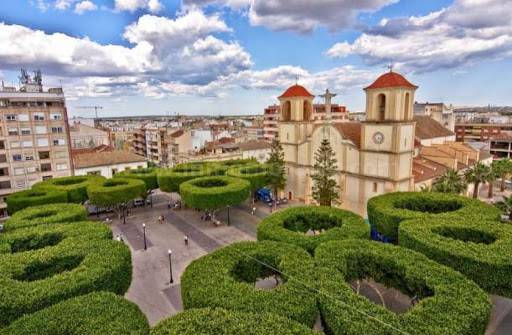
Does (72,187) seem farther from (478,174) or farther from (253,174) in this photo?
(478,174)

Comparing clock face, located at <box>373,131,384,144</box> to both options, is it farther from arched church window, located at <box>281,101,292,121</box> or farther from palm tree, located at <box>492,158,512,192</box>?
palm tree, located at <box>492,158,512,192</box>

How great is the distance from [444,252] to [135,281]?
21.8 metres

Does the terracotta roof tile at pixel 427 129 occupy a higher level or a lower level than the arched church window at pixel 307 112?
lower

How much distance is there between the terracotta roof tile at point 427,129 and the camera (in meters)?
56.3

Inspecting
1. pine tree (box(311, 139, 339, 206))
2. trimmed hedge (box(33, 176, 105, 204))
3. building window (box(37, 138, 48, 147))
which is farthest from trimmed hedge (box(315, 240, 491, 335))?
building window (box(37, 138, 48, 147))

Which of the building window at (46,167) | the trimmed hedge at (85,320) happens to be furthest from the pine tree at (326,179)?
the building window at (46,167)

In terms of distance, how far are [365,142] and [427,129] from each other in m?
30.5

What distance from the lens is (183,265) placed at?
26.8m

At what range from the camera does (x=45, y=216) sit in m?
27.9

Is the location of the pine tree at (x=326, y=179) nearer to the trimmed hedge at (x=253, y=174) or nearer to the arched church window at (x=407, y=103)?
the trimmed hedge at (x=253, y=174)

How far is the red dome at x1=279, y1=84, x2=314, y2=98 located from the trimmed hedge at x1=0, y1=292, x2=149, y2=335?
3622cm

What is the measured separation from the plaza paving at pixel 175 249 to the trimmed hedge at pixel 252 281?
4.98 metres

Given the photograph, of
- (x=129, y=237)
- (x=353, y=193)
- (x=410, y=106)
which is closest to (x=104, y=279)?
(x=129, y=237)

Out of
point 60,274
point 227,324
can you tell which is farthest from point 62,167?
point 227,324
